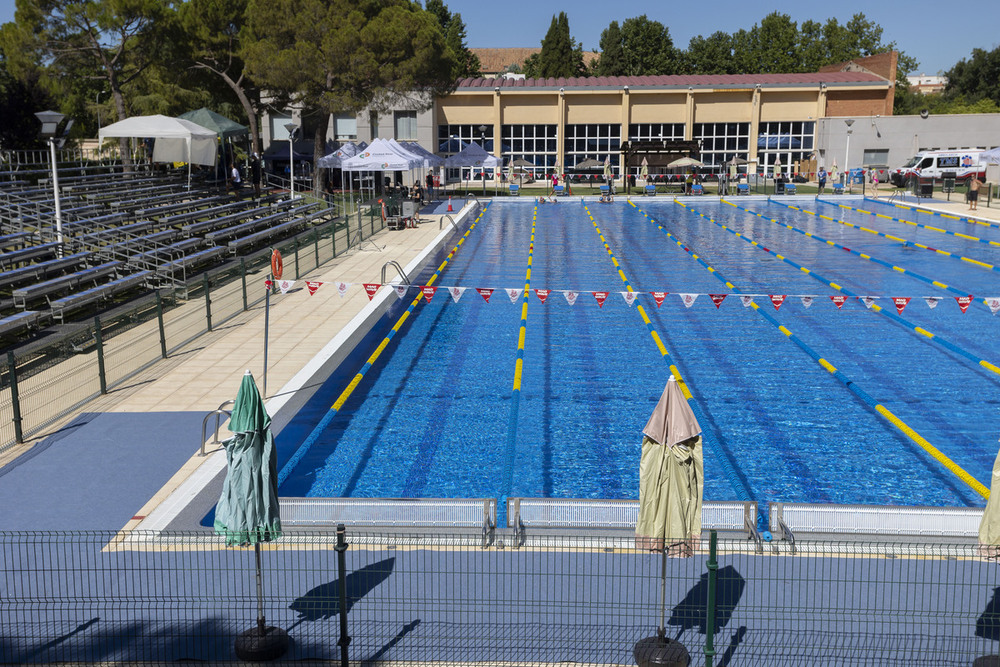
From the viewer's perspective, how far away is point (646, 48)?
78375mm

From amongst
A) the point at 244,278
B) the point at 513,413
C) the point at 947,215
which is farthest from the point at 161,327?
the point at 947,215

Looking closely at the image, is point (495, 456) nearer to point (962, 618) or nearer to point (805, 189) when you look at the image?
point (962, 618)

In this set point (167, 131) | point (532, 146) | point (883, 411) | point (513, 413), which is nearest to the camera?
point (883, 411)

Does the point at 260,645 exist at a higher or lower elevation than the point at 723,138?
lower

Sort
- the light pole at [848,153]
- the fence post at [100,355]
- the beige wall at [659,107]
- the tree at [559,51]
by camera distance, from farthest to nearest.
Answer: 1. the tree at [559,51]
2. the beige wall at [659,107]
3. the light pole at [848,153]
4. the fence post at [100,355]

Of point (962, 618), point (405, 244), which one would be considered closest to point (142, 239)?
point (405, 244)

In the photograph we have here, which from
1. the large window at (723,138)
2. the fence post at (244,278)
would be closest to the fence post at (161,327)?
the fence post at (244,278)

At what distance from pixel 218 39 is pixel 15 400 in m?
28.8

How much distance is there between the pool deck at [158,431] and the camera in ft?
25.5

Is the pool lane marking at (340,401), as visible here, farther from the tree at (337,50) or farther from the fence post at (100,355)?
the tree at (337,50)

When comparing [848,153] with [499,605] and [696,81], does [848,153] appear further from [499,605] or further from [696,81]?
[499,605]

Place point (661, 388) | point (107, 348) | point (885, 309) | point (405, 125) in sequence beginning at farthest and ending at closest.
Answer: point (405, 125) → point (885, 309) → point (661, 388) → point (107, 348)

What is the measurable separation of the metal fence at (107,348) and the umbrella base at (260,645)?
511 centimetres

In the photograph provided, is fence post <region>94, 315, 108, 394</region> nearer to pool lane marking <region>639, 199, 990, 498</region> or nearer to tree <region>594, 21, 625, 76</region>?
pool lane marking <region>639, 199, 990, 498</region>
